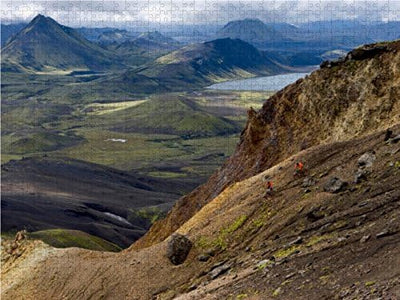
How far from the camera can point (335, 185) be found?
35750 millimetres

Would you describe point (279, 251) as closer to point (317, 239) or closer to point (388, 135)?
point (317, 239)

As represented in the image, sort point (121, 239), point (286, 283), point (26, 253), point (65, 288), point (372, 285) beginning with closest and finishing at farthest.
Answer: point (372, 285) < point (286, 283) < point (65, 288) < point (26, 253) < point (121, 239)

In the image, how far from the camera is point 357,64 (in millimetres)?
59500

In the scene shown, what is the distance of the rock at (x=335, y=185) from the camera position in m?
35.3

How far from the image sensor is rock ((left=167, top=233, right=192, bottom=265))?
39.0m

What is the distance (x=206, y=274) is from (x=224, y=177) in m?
32.8

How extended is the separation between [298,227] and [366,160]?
7.62 meters

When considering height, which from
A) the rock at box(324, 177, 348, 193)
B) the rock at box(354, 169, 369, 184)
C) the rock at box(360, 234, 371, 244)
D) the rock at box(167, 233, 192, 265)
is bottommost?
the rock at box(167, 233, 192, 265)

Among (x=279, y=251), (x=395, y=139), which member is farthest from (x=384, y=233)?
(x=395, y=139)

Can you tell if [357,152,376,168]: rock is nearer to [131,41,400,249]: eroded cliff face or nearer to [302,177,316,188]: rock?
[302,177,316,188]: rock

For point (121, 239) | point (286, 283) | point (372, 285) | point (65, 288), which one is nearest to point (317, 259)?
point (286, 283)

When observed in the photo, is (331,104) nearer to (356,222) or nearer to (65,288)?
(356,222)

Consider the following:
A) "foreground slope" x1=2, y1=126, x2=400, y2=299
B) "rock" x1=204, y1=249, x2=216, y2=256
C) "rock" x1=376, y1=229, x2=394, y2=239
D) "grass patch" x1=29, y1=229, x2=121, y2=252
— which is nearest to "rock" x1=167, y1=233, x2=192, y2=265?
"foreground slope" x1=2, y1=126, x2=400, y2=299

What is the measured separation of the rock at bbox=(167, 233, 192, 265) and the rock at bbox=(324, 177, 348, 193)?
37.8ft
